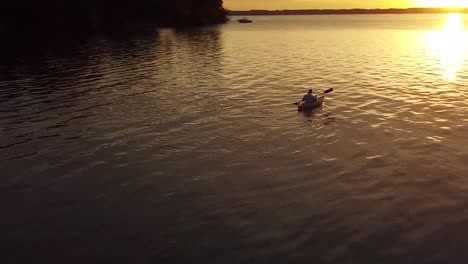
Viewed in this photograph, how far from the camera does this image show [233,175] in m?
15.1

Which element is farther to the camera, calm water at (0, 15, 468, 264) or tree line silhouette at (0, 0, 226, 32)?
tree line silhouette at (0, 0, 226, 32)

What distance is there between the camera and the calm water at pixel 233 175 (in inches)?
420

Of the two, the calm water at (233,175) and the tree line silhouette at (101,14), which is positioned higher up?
the tree line silhouette at (101,14)

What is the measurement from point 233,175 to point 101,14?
121399mm

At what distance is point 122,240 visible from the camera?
1098cm

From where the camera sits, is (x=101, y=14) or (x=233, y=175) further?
(x=101, y=14)

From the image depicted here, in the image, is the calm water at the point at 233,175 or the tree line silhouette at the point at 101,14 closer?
the calm water at the point at 233,175

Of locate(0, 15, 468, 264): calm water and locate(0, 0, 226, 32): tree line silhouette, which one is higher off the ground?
locate(0, 0, 226, 32): tree line silhouette

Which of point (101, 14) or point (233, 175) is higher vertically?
point (101, 14)

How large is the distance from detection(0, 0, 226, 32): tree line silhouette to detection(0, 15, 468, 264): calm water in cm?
7402

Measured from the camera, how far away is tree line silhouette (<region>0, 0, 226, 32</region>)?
301 ft

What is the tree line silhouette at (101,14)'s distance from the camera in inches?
3617

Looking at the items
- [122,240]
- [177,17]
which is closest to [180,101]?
[122,240]

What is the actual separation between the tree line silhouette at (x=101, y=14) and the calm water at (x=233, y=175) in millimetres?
74021
